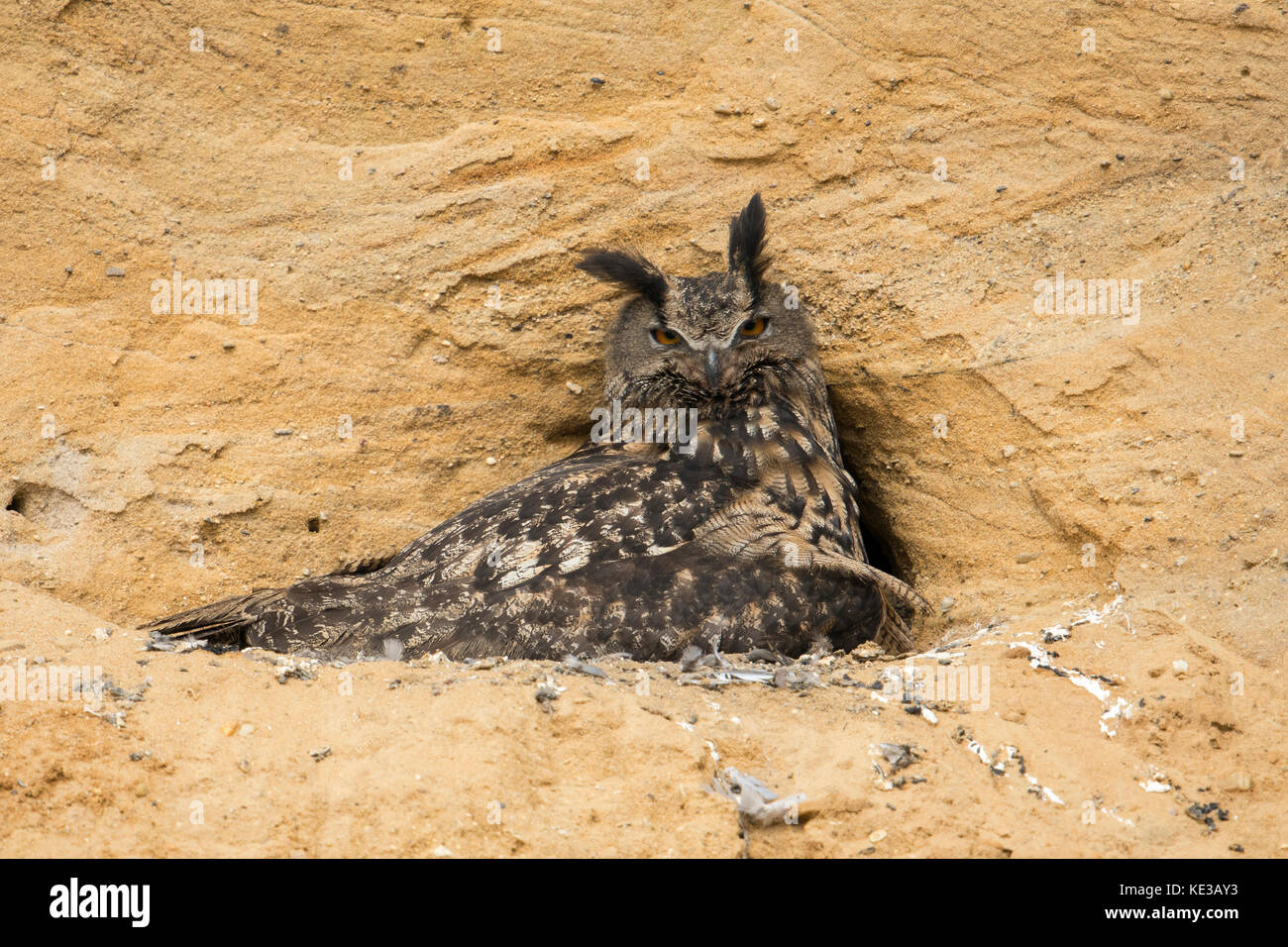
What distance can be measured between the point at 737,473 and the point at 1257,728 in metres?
2.25

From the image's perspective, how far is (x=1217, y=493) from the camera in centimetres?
433

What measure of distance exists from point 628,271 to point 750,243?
57 cm

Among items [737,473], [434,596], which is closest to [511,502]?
[434,596]

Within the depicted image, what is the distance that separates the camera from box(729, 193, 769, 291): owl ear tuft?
4.91 metres

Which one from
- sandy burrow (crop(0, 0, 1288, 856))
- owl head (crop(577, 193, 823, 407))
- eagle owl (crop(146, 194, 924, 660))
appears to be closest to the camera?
eagle owl (crop(146, 194, 924, 660))

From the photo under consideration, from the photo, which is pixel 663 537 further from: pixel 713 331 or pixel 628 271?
pixel 628 271

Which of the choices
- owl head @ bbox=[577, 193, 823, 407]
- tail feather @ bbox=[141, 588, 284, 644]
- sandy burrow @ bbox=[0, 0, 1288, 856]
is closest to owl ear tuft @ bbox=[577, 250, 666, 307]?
owl head @ bbox=[577, 193, 823, 407]

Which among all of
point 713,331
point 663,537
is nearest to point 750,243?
point 713,331

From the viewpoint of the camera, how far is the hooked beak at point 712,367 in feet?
15.9

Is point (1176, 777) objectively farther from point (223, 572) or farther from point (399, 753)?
point (223, 572)

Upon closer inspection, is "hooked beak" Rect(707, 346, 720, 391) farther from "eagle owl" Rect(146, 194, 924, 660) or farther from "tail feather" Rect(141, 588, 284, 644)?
"tail feather" Rect(141, 588, 284, 644)

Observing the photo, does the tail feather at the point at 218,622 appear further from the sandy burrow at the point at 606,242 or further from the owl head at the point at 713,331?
the owl head at the point at 713,331

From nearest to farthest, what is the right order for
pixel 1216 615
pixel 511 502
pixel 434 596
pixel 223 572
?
pixel 1216 615 < pixel 434 596 < pixel 511 502 < pixel 223 572

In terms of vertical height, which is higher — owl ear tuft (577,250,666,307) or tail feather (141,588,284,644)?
owl ear tuft (577,250,666,307)
